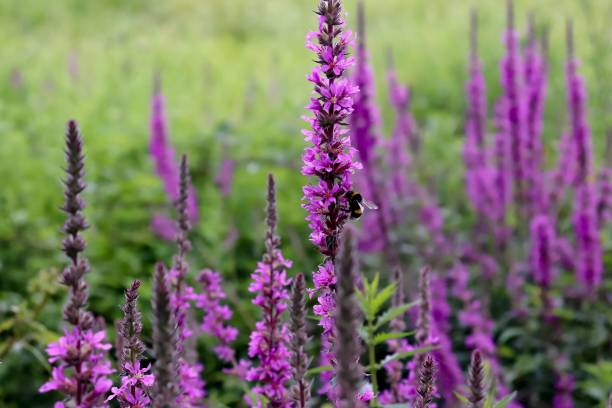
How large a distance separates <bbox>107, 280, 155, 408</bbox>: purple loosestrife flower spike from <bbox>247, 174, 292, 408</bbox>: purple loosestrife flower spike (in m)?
0.21

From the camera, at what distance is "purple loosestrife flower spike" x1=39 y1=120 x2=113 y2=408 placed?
99 centimetres

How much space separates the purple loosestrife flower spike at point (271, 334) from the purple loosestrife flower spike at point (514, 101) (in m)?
3.10

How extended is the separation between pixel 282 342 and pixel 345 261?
26.1 inches

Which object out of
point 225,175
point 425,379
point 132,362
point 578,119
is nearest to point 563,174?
point 578,119

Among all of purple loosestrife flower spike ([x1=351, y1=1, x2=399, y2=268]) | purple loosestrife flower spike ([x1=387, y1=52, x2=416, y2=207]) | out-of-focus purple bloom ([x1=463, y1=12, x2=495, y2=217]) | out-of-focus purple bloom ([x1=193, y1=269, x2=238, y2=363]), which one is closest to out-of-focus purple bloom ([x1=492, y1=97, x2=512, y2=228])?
out-of-focus purple bloom ([x1=463, y1=12, x2=495, y2=217])

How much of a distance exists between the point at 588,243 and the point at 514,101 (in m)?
0.92

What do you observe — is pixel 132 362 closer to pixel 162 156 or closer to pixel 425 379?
pixel 425 379

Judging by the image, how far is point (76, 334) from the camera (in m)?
1.00

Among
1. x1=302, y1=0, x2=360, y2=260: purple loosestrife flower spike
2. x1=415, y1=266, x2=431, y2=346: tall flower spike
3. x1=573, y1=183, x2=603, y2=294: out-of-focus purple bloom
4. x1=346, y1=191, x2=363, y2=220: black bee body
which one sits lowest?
x1=573, y1=183, x2=603, y2=294: out-of-focus purple bloom

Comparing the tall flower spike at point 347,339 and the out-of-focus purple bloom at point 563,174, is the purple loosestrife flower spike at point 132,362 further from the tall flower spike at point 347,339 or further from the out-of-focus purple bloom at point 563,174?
the out-of-focus purple bloom at point 563,174

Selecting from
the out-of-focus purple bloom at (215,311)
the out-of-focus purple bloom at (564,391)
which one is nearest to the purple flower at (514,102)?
the out-of-focus purple bloom at (564,391)

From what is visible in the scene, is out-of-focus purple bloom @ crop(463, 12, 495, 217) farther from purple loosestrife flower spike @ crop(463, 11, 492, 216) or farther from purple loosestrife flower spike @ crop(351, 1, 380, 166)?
purple loosestrife flower spike @ crop(351, 1, 380, 166)

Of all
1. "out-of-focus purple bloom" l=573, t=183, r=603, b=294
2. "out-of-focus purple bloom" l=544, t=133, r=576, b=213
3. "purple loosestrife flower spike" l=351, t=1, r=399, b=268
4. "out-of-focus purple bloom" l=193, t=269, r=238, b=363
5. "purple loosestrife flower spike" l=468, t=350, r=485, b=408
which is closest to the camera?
"purple loosestrife flower spike" l=468, t=350, r=485, b=408

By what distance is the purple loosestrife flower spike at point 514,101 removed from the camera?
425 centimetres
